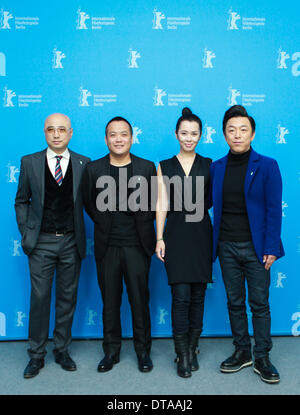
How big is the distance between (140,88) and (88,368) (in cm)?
199

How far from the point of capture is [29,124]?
2.92 metres

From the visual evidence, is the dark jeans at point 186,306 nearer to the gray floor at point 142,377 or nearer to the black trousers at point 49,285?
the gray floor at point 142,377

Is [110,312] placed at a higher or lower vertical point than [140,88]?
lower

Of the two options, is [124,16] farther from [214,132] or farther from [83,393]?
[83,393]

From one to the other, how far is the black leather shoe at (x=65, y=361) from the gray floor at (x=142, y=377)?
0.03 metres

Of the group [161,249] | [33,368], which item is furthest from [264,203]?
[33,368]

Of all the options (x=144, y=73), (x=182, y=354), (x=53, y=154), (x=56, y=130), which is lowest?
(x=182, y=354)

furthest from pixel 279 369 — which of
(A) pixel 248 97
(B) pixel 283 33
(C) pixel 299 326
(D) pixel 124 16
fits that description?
(D) pixel 124 16

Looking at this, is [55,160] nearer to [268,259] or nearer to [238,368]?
[268,259]

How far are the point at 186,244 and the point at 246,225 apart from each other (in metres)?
0.37

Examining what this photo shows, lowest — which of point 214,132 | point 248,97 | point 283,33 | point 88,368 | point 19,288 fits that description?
point 88,368

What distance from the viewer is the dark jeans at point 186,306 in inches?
93.7

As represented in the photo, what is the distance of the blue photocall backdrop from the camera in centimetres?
287

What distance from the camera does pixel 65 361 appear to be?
2.49 metres
